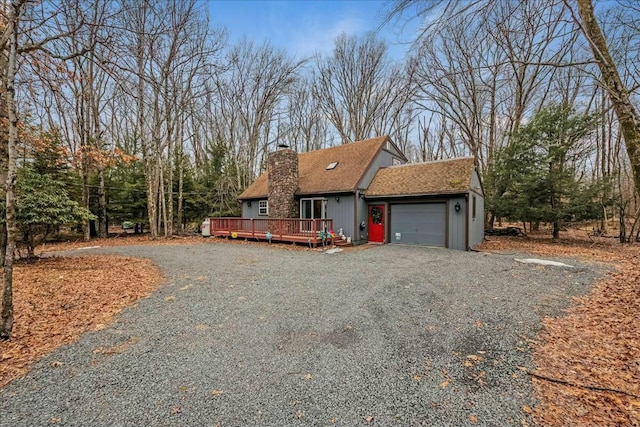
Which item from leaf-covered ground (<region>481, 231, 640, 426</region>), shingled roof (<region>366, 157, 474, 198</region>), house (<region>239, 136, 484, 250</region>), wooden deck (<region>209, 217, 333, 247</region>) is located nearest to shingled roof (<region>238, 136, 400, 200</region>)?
house (<region>239, 136, 484, 250</region>)

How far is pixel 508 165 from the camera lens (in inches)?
526

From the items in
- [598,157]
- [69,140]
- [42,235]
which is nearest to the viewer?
[42,235]

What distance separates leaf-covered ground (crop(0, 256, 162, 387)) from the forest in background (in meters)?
1.77

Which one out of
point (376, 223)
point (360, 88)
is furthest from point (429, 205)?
point (360, 88)

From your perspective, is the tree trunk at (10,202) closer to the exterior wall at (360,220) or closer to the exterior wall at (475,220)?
the exterior wall at (360,220)

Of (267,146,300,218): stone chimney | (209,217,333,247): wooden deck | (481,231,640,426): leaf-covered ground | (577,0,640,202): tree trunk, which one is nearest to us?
(481,231,640,426): leaf-covered ground

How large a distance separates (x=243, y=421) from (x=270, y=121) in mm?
22032

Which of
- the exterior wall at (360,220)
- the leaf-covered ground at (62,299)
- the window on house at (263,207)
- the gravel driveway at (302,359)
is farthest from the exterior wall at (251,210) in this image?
the gravel driveway at (302,359)

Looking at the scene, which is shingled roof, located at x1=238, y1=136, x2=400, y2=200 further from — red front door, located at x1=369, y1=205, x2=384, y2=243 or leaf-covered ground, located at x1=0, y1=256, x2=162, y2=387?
leaf-covered ground, located at x1=0, y1=256, x2=162, y2=387

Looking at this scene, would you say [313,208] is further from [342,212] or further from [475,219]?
[475,219]

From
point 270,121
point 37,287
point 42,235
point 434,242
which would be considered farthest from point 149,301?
point 270,121

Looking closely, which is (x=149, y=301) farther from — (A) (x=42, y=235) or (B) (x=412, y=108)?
(B) (x=412, y=108)

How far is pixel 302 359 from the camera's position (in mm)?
2922

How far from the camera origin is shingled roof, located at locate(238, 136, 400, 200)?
1220 centimetres
